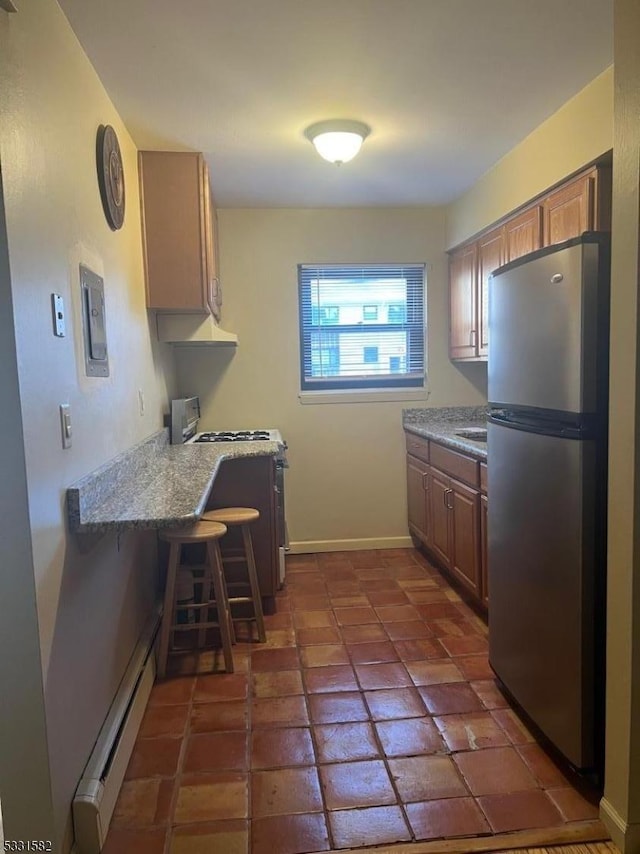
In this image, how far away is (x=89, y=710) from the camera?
1.65 meters

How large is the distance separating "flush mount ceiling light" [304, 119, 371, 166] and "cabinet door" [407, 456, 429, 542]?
196 cm

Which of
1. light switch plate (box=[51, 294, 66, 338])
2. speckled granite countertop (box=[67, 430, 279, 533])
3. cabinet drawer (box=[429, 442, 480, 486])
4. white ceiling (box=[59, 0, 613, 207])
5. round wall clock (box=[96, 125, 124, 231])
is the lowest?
cabinet drawer (box=[429, 442, 480, 486])

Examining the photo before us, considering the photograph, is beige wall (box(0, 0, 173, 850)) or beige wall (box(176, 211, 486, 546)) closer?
beige wall (box(0, 0, 173, 850))

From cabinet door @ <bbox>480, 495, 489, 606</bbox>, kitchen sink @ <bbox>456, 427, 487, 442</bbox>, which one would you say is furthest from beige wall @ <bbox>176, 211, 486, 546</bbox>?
cabinet door @ <bbox>480, 495, 489, 606</bbox>

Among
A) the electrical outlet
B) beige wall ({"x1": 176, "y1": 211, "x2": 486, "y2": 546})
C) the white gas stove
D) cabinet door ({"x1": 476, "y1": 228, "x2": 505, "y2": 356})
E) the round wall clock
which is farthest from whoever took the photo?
beige wall ({"x1": 176, "y1": 211, "x2": 486, "y2": 546})

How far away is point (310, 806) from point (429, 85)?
2584mm

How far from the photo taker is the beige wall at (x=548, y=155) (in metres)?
2.18

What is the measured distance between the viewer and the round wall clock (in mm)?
2023

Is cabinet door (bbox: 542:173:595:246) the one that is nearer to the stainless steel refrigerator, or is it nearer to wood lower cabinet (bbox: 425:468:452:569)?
the stainless steel refrigerator

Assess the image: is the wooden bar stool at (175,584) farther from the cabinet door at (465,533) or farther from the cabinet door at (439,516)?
the cabinet door at (439,516)

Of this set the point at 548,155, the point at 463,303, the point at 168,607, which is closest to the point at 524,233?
the point at 548,155

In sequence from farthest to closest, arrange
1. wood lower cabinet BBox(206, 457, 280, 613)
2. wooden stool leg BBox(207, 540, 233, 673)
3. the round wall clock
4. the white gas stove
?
the white gas stove
wood lower cabinet BBox(206, 457, 280, 613)
wooden stool leg BBox(207, 540, 233, 673)
the round wall clock

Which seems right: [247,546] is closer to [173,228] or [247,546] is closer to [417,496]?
[417,496]

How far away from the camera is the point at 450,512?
10.6ft
